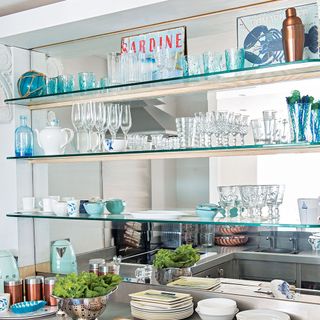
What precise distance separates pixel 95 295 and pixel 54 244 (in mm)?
808

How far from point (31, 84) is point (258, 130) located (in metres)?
1.32

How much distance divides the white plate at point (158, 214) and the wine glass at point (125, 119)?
377 mm

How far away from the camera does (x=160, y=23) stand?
2.59m

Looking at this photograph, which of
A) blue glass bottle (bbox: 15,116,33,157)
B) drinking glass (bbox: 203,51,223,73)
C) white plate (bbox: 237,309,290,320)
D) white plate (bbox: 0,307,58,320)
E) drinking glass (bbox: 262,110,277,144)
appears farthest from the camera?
blue glass bottle (bbox: 15,116,33,157)

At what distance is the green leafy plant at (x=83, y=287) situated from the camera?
7.22ft

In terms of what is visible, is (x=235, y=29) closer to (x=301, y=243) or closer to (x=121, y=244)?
(x=301, y=243)

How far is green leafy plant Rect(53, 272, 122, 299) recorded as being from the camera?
2.20 metres

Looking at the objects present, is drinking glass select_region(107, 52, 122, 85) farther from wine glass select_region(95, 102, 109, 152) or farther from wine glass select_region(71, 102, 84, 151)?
wine glass select_region(71, 102, 84, 151)

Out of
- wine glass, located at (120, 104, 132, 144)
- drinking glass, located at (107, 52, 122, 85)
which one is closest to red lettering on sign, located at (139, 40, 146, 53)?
drinking glass, located at (107, 52, 122, 85)

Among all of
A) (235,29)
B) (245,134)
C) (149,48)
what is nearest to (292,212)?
(245,134)

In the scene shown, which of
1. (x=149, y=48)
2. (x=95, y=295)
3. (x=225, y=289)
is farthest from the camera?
(x=149, y=48)

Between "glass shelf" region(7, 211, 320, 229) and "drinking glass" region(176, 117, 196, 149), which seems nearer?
"glass shelf" region(7, 211, 320, 229)

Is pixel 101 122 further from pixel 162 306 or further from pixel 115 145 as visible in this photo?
pixel 162 306

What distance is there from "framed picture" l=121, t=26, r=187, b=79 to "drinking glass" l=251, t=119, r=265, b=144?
0.42 metres
